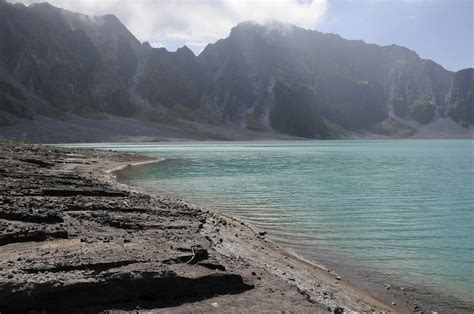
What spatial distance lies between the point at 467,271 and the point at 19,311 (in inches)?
715

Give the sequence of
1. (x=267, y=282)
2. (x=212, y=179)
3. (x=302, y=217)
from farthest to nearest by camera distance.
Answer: (x=212, y=179) → (x=302, y=217) → (x=267, y=282)

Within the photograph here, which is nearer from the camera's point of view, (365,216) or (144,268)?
(144,268)

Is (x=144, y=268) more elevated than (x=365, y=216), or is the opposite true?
(x=144, y=268)

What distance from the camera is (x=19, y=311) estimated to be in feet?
36.3

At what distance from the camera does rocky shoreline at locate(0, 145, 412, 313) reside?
473 inches

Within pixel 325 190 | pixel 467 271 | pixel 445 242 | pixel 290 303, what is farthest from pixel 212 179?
pixel 290 303

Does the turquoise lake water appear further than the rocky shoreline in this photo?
Yes

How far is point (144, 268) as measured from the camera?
13.4 m

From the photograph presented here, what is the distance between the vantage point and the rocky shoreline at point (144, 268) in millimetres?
12008

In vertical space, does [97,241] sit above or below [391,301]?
above

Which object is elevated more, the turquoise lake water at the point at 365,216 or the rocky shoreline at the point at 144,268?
the rocky shoreline at the point at 144,268

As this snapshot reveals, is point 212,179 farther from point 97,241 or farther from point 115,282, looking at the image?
point 115,282

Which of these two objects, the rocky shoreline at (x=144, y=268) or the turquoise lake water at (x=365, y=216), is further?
the turquoise lake water at (x=365, y=216)

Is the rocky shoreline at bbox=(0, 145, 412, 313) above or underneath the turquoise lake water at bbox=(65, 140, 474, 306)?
above
